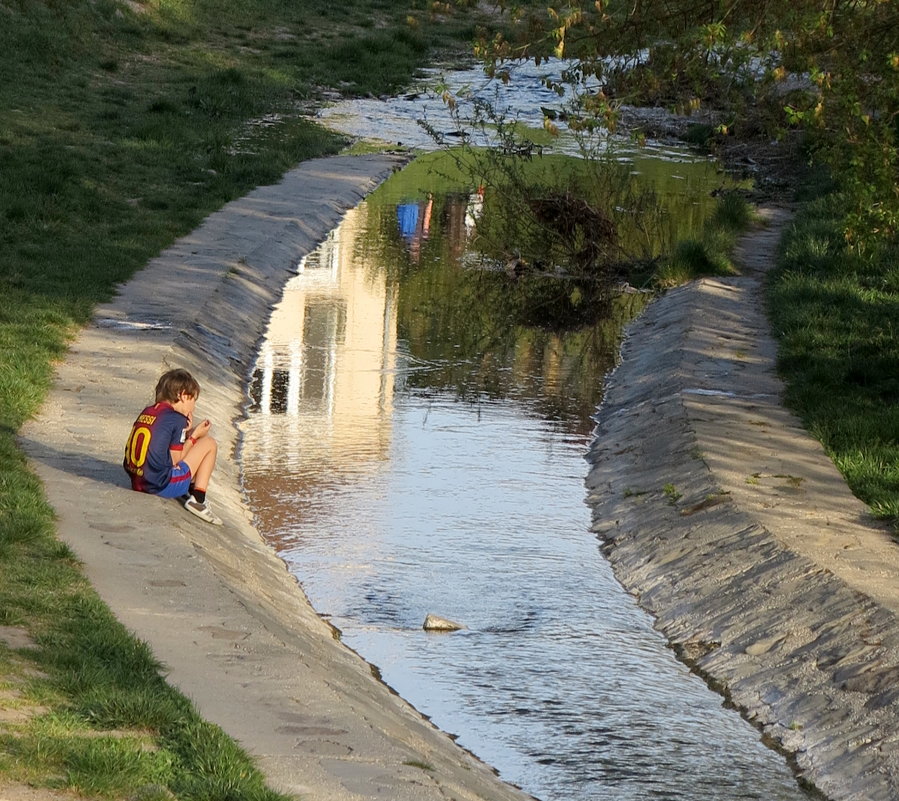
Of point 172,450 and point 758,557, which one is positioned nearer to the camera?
point 172,450

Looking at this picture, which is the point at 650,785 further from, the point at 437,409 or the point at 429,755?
the point at 437,409

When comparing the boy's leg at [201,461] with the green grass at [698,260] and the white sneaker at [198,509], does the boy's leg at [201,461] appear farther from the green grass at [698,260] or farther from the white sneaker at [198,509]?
the green grass at [698,260]

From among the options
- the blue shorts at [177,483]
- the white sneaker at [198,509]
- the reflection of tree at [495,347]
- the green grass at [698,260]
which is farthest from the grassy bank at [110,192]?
the green grass at [698,260]

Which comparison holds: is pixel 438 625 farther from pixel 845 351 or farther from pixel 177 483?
pixel 845 351

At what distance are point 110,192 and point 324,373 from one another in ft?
22.6

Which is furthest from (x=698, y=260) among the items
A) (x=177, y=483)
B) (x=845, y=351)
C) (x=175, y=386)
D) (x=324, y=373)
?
(x=175, y=386)

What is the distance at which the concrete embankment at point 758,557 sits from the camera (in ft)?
26.3

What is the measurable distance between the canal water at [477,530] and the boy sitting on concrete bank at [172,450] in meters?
0.97

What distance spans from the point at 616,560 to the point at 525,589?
964 mm

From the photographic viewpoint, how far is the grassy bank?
5.80 m

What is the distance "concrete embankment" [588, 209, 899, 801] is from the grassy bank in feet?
11.4

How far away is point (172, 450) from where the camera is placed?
30.6ft

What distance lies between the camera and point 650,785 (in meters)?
7.34

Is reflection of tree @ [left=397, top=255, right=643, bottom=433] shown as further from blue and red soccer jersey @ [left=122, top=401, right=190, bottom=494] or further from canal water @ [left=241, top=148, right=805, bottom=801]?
blue and red soccer jersey @ [left=122, top=401, right=190, bottom=494]
